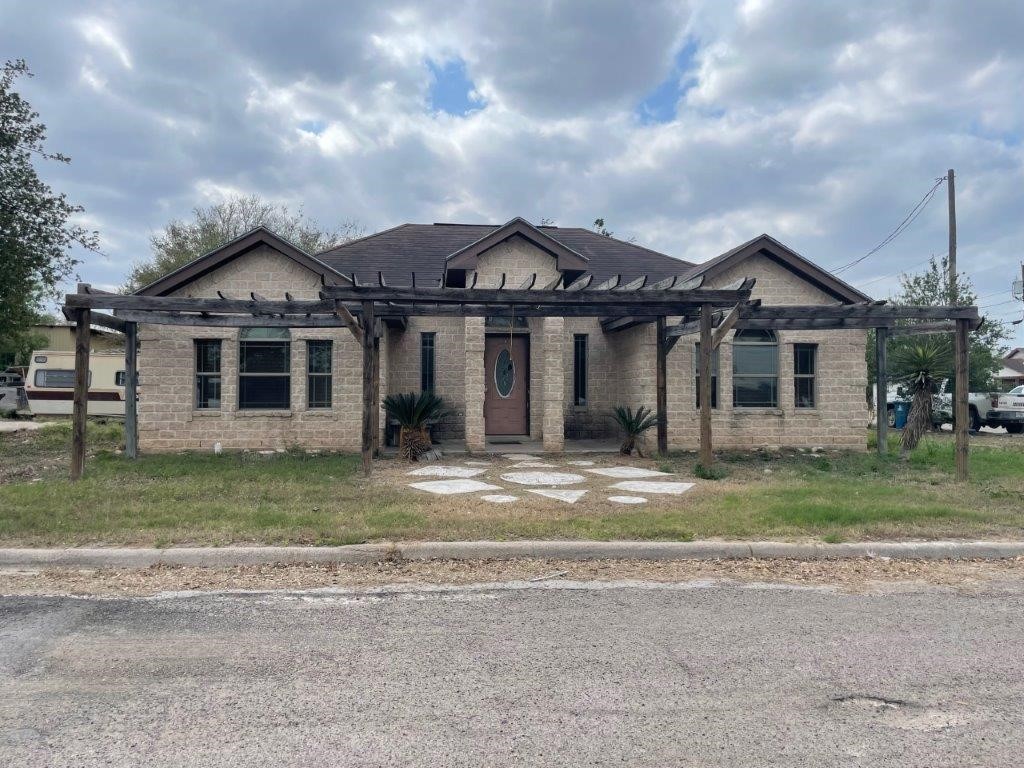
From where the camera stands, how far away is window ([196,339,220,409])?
13.3 metres

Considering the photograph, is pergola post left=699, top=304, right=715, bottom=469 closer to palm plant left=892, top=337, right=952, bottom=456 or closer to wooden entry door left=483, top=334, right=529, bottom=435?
palm plant left=892, top=337, right=952, bottom=456

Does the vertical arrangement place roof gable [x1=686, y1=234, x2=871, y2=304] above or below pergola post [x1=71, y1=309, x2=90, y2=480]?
above

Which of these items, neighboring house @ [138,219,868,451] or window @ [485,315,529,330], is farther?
window @ [485,315,529,330]

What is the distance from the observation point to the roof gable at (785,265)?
521 inches

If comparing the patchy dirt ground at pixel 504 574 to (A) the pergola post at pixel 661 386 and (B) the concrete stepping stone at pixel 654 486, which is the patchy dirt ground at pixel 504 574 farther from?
(A) the pergola post at pixel 661 386

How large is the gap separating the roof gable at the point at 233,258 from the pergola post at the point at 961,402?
10.1 meters

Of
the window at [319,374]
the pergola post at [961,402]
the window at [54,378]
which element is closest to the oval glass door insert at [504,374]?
the window at [319,374]

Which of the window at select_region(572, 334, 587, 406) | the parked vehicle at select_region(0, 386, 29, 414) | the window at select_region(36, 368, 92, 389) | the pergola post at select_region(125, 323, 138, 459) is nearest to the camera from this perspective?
the pergola post at select_region(125, 323, 138, 459)

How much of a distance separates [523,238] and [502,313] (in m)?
2.84

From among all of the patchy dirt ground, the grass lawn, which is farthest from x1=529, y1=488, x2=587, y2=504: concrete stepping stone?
the patchy dirt ground

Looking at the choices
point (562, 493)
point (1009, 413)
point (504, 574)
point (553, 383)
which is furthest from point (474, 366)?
point (1009, 413)

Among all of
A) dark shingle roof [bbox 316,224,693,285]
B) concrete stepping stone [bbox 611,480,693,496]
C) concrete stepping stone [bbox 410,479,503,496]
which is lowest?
concrete stepping stone [bbox 611,480,693,496]

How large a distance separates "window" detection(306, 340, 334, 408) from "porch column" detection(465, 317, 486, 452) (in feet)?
8.94

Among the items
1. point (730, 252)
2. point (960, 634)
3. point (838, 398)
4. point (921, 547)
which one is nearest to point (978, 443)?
point (838, 398)
